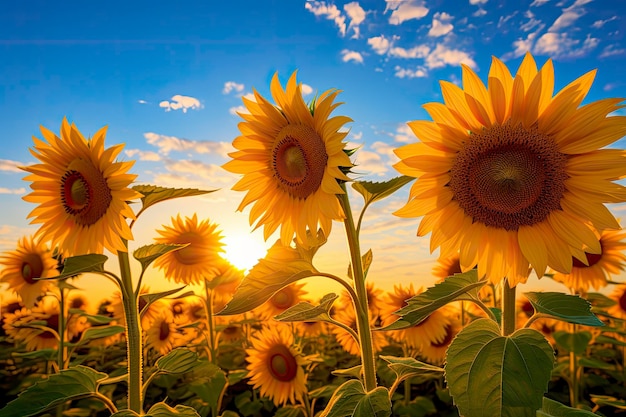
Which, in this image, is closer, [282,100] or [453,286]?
[453,286]

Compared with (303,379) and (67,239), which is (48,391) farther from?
(303,379)

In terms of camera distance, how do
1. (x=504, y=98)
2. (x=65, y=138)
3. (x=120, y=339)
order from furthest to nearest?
(x=120, y=339)
(x=65, y=138)
(x=504, y=98)

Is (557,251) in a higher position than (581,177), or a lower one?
lower

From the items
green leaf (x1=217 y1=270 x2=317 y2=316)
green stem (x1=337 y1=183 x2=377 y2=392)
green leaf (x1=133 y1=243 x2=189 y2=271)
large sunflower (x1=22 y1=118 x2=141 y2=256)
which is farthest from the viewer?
large sunflower (x1=22 y1=118 x2=141 y2=256)

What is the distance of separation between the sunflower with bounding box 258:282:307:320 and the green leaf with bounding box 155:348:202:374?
10.5ft

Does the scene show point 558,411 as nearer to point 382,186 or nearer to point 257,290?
point 382,186

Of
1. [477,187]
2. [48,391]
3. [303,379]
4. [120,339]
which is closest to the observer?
[477,187]

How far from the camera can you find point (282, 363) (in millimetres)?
4707

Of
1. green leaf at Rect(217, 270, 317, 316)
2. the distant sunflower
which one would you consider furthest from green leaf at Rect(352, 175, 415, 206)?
the distant sunflower

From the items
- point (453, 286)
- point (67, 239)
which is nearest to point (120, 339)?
point (67, 239)

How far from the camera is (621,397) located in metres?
5.73

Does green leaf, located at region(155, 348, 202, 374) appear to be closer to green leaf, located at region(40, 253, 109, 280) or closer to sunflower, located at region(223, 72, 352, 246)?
green leaf, located at region(40, 253, 109, 280)

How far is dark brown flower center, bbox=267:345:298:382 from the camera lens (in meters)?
4.68

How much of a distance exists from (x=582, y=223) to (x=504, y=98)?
565 millimetres
